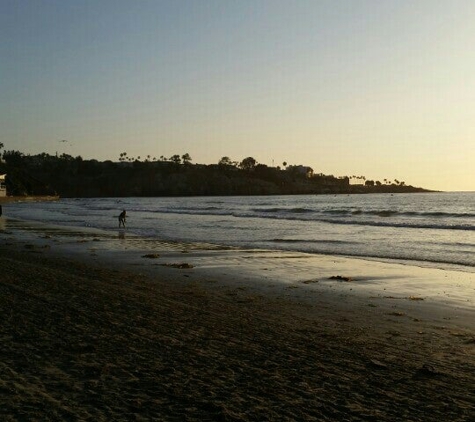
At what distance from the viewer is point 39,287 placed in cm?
1107

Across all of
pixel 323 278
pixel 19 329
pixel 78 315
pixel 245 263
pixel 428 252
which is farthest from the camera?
pixel 428 252

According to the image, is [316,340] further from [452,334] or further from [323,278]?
[323,278]

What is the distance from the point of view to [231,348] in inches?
273

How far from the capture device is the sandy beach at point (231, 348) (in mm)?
4922

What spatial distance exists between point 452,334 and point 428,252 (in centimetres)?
1581

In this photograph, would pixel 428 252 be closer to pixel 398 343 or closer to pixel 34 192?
pixel 398 343

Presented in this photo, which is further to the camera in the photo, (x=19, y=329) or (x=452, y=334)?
(x=452, y=334)

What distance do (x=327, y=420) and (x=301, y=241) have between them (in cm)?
2455

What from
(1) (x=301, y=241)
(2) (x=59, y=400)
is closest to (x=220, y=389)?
(2) (x=59, y=400)

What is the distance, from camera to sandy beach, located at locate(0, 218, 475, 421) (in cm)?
492

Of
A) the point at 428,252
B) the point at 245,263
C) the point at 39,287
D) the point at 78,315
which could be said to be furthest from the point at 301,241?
the point at 78,315

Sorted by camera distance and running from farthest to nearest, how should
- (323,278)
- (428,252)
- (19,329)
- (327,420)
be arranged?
(428,252), (323,278), (19,329), (327,420)

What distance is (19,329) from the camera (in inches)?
290

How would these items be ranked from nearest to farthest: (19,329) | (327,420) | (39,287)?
(327,420)
(19,329)
(39,287)
